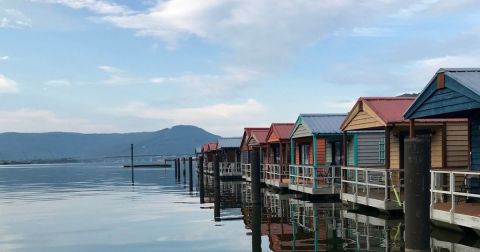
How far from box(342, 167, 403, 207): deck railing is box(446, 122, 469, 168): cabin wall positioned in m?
2.38

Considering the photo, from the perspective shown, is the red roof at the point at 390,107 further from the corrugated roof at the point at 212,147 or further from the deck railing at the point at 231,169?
the corrugated roof at the point at 212,147

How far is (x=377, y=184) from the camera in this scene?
70.5ft

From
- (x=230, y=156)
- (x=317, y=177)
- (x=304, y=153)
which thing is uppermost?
(x=304, y=153)

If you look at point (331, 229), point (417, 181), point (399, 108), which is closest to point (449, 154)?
point (399, 108)

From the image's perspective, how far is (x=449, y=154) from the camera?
74.0 feet

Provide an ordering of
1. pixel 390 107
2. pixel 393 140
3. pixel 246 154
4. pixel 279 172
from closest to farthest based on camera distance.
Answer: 1. pixel 390 107
2. pixel 393 140
3. pixel 279 172
4. pixel 246 154

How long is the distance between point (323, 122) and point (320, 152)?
18.4 ft

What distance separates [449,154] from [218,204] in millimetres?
12772

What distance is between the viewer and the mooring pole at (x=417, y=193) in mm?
9680

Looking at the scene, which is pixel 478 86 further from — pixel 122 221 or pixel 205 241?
pixel 122 221

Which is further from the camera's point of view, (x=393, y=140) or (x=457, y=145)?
(x=393, y=140)

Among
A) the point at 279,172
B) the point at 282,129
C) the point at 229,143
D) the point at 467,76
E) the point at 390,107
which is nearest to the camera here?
the point at 467,76

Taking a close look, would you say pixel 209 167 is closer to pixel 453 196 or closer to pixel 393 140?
pixel 393 140

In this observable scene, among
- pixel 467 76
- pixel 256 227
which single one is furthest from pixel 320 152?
pixel 467 76
